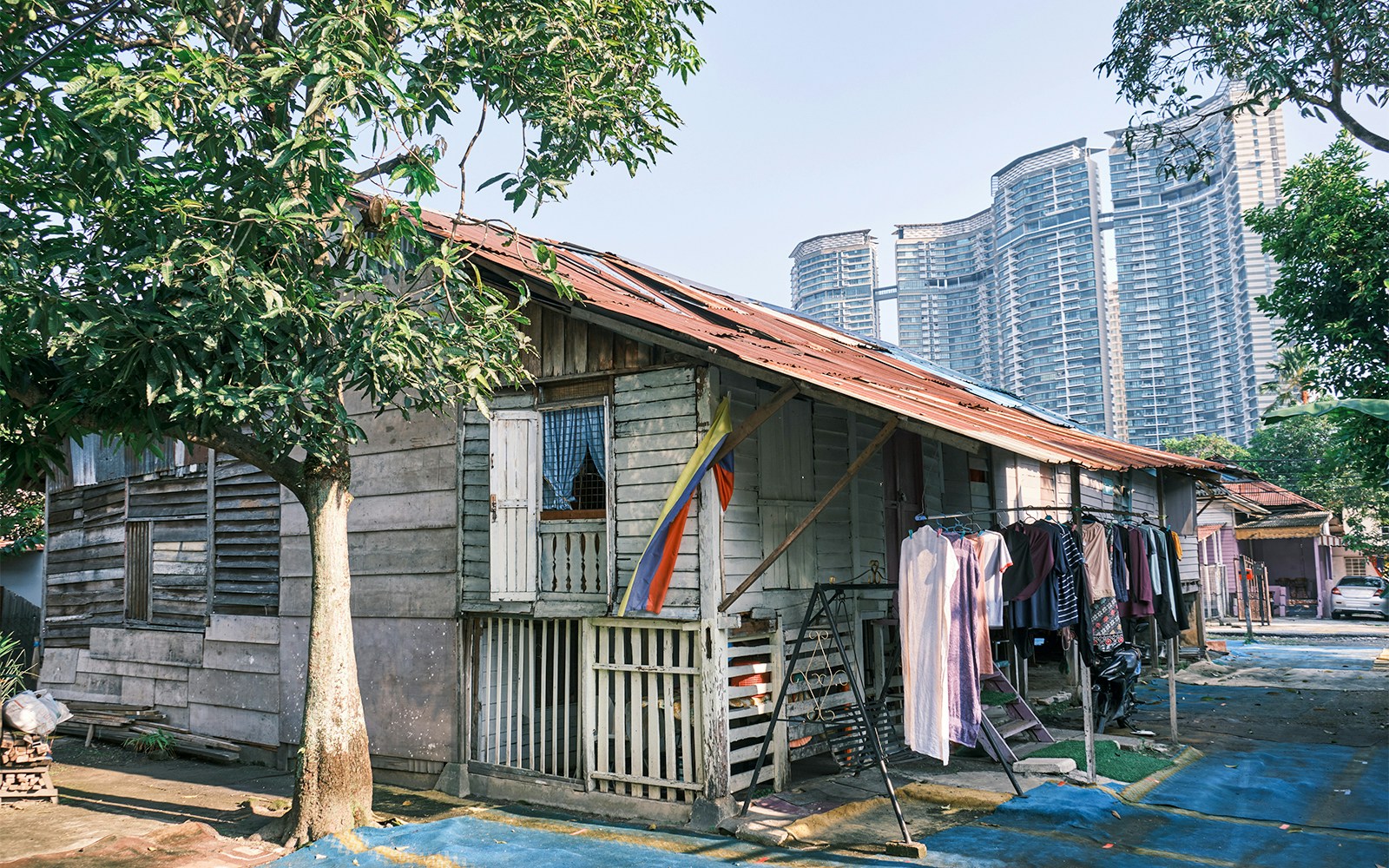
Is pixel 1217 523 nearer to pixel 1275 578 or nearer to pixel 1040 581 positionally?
pixel 1275 578

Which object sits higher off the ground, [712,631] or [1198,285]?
[1198,285]

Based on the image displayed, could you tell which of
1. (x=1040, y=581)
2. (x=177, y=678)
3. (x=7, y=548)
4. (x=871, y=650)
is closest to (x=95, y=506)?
(x=177, y=678)

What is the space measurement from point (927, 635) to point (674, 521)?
2.31m

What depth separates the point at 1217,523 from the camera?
989 inches

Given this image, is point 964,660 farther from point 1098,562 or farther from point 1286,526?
point 1286,526

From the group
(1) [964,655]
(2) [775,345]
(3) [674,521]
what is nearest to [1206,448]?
(2) [775,345]

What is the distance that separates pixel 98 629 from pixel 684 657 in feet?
32.9

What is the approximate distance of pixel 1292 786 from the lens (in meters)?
8.40

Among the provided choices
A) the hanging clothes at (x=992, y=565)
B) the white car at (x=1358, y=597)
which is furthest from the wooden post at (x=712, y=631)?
the white car at (x=1358, y=597)

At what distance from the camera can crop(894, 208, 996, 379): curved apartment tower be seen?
78.6 meters

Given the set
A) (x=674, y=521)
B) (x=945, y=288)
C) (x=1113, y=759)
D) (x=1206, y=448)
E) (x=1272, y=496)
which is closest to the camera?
(x=674, y=521)

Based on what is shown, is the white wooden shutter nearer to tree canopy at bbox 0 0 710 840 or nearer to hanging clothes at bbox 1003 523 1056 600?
tree canopy at bbox 0 0 710 840

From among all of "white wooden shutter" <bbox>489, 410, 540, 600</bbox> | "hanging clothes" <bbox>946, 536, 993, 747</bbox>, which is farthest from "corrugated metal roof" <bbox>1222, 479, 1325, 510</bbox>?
"white wooden shutter" <bbox>489, 410, 540, 600</bbox>

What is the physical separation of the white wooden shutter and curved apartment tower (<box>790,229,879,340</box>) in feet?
243
